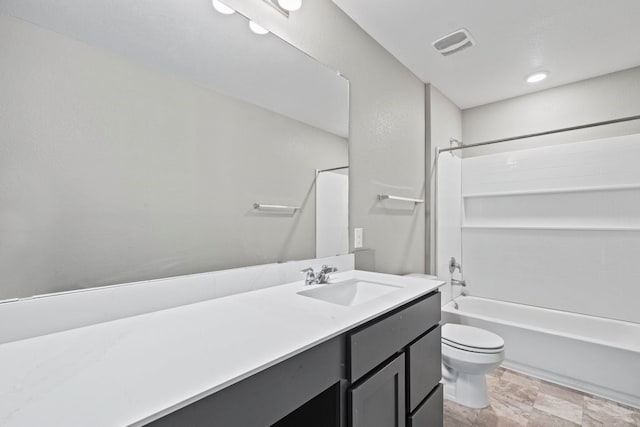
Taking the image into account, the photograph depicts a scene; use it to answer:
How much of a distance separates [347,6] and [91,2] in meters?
1.35

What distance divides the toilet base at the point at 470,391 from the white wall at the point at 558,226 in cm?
128

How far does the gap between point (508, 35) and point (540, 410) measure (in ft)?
8.07

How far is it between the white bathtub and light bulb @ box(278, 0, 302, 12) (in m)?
2.37

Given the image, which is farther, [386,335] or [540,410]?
[540,410]

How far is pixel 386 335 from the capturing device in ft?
3.23

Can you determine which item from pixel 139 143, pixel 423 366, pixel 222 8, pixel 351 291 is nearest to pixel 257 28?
pixel 222 8

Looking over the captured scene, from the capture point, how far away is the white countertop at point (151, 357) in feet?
1.48

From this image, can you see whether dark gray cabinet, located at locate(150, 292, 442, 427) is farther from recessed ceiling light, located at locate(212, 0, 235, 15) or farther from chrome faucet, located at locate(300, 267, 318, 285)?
recessed ceiling light, located at locate(212, 0, 235, 15)

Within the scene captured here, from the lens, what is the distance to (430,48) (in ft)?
7.00

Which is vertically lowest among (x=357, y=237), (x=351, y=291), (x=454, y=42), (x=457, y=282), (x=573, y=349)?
(x=573, y=349)

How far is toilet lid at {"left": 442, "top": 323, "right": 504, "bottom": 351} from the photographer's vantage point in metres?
1.77

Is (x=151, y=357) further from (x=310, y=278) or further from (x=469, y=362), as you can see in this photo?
(x=469, y=362)

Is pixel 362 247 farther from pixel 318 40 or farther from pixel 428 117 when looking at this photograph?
pixel 428 117

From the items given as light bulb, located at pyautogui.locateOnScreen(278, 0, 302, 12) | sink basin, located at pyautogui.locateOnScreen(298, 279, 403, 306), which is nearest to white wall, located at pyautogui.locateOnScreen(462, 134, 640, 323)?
sink basin, located at pyautogui.locateOnScreen(298, 279, 403, 306)
